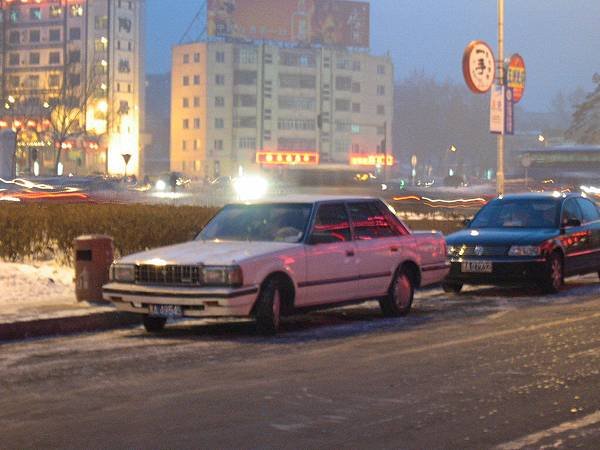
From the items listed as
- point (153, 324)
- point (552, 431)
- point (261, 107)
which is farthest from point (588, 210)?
point (261, 107)

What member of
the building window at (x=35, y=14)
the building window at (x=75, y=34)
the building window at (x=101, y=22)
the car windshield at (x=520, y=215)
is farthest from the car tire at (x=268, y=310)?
the building window at (x=35, y=14)

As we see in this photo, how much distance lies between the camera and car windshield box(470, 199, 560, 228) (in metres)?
19.2

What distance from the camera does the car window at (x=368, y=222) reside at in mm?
14688

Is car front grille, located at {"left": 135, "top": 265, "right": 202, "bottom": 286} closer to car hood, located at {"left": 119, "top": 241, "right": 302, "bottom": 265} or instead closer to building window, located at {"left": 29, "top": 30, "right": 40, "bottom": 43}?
car hood, located at {"left": 119, "top": 241, "right": 302, "bottom": 265}

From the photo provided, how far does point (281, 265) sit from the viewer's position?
13.0 m

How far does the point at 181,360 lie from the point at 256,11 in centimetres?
13176

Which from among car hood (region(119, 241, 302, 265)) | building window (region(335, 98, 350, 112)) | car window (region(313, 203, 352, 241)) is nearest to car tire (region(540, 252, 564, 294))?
car window (region(313, 203, 352, 241))

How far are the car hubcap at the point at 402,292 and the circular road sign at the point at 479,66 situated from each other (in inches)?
711

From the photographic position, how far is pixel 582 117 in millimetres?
121750

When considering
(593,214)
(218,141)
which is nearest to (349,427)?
(593,214)

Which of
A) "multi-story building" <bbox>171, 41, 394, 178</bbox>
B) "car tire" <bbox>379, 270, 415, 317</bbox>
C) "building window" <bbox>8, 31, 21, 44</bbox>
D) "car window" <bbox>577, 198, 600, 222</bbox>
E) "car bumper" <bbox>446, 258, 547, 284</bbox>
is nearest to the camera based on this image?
"car tire" <bbox>379, 270, 415, 317</bbox>

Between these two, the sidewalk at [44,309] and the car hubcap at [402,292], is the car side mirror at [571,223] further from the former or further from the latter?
the sidewalk at [44,309]

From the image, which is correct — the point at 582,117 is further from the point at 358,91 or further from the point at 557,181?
the point at 557,181

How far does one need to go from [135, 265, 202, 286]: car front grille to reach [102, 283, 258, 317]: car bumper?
0.27 ft
